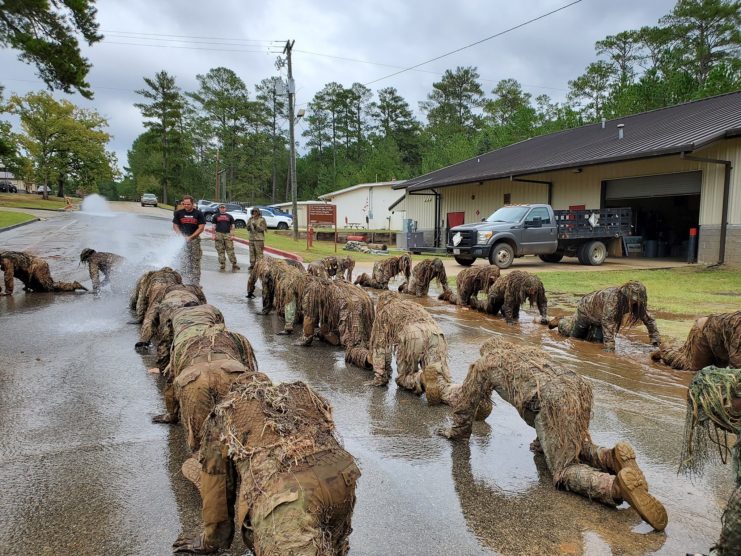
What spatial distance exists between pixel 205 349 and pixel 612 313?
648 cm

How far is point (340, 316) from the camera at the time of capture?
7.68 m

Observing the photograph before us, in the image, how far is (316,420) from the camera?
2.65m

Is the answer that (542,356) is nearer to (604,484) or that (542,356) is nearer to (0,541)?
(604,484)

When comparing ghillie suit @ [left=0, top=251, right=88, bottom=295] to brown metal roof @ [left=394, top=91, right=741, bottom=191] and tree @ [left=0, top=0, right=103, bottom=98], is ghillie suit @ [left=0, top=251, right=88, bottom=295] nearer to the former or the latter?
tree @ [left=0, top=0, right=103, bottom=98]

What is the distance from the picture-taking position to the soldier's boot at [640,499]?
327 cm

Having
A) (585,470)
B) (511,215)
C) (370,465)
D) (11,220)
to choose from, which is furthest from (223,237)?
(11,220)

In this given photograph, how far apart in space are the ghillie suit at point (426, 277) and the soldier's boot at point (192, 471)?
32.5 feet

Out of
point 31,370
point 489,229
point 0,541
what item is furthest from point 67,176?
point 0,541

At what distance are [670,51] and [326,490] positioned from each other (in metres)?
59.2

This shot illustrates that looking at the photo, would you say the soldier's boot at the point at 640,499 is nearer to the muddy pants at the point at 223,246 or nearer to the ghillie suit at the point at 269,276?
the ghillie suit at the point at 269,276

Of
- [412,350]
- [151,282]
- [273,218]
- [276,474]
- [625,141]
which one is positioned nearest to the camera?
[276,474]

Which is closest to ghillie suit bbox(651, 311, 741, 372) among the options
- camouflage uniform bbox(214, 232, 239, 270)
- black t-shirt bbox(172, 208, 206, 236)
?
black t-shirt bbox(172, 208, 206, 236)

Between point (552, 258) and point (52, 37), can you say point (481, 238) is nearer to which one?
point (552, 258)

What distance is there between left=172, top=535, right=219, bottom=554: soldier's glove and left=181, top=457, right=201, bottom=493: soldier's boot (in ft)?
1.85
